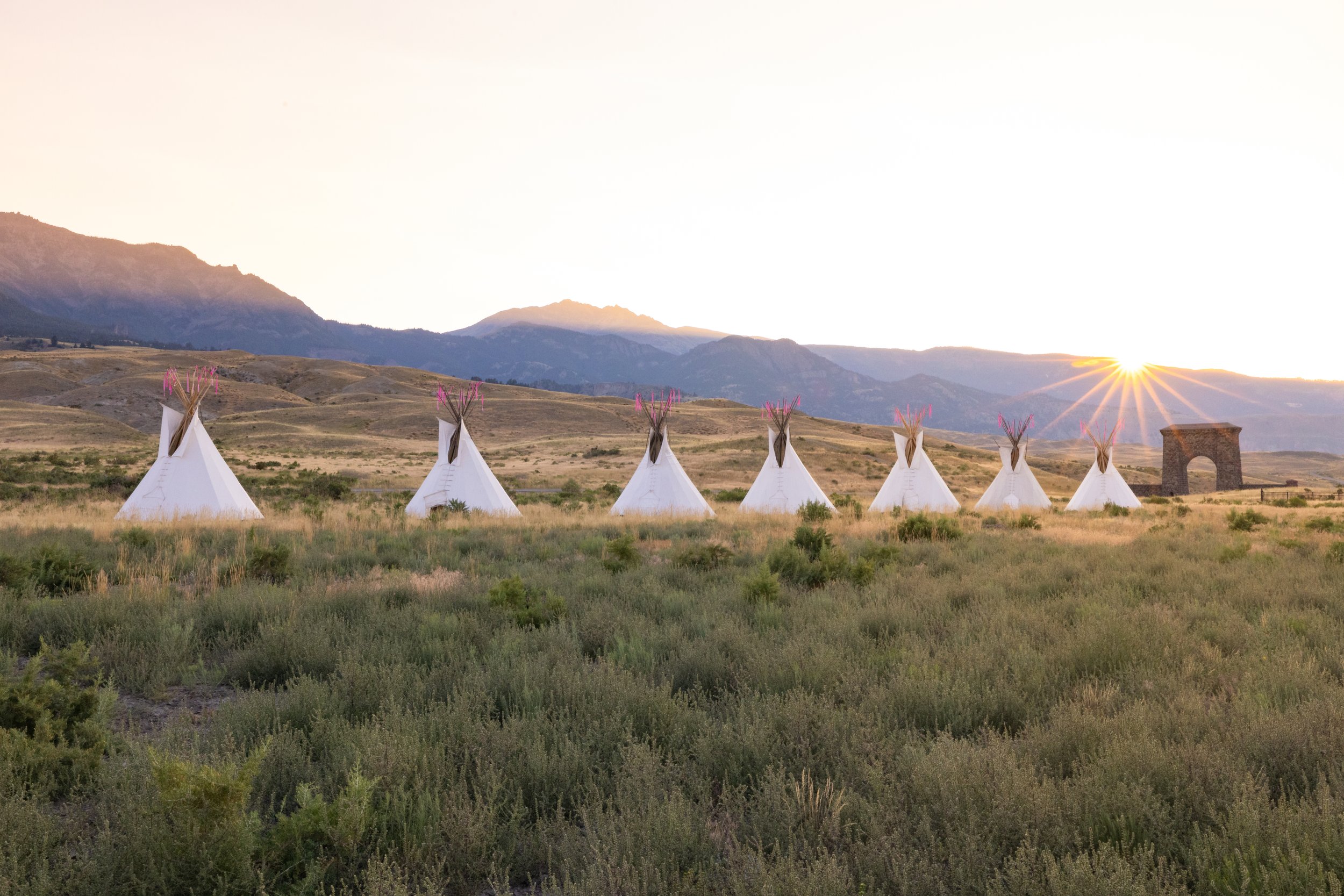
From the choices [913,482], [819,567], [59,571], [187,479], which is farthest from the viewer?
[913,482]

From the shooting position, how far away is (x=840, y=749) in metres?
3.66

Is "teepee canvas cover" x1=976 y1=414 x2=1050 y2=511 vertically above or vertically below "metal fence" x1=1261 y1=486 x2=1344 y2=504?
above

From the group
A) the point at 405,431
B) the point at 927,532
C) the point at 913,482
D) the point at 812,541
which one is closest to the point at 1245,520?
the point at 927,532

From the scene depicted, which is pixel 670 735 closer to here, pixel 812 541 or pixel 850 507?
pixel 812 541

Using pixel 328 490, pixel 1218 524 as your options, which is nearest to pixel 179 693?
pixel 1218 524

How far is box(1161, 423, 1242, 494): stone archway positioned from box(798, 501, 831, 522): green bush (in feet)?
118

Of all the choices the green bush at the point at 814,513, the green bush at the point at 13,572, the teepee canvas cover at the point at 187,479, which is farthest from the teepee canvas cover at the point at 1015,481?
the green bush at the point at 13,572

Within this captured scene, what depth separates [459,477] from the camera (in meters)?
19.6

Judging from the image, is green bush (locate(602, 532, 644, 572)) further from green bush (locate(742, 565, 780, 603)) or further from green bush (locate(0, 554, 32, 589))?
green bush (locate(0, 554, 32, 589))

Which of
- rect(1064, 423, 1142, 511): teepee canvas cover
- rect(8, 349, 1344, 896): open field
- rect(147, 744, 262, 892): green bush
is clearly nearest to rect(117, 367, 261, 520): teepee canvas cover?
rect(8, 349, 1344, 896): open field

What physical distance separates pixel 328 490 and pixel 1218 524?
27.6 metres

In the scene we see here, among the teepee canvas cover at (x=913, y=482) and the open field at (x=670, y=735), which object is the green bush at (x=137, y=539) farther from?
the teepee canvas cover at (x=913, y=482)

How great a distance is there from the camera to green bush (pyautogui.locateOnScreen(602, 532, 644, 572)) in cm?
929

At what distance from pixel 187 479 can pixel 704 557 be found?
45.9 ft
